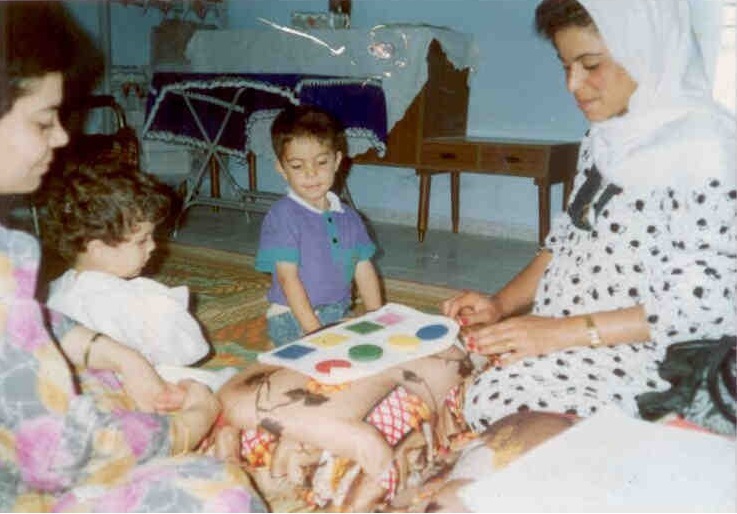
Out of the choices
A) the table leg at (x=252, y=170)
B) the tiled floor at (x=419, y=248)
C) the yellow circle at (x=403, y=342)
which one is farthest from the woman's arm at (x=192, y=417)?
the table leg at (x=252, y=170)

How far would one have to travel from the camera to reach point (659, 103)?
1.13m

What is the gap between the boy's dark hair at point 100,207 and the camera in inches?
52.0

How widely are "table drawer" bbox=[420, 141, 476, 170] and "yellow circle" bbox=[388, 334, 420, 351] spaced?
83.4 inches

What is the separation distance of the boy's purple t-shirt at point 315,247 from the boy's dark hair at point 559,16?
0.72m

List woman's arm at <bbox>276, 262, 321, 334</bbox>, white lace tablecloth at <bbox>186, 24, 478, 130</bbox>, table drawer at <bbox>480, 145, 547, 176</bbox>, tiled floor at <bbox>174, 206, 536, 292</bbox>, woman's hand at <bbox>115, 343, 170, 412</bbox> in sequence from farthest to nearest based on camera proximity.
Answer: white lace tablecloth at <bbox>186, 24, 478, 130</bbox> → table drawer at <bbox>480, 145, 547, 176</bbox> → tiled floor at <bbox>174, 206, 536, 292</bbox> → woman's arm at <bbox>276, 262, 321, 334</bbox> → woman's hand at <bbox>115, 343, 170, 412</bbox>

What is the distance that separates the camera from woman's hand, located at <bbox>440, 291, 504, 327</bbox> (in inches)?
51.3

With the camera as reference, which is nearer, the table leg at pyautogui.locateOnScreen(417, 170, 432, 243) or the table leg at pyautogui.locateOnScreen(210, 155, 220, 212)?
the table leg at pyautogui.locateOnScreen(417, 170, 432, 243)

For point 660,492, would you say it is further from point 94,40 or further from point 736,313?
point 94,40

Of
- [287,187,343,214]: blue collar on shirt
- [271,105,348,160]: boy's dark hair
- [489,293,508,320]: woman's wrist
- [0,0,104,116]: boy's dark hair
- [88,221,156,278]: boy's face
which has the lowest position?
[489,293,508,320]: woman's wrist

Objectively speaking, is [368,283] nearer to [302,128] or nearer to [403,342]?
[302,128]

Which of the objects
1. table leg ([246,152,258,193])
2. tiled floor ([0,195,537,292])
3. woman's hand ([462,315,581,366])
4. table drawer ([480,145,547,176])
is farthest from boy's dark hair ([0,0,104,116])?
table leg ([246,152,258,193])

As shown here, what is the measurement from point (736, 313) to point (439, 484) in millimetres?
445

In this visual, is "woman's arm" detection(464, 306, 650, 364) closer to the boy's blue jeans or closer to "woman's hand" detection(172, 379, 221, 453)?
"woman's hand" detection(172, 379, 221, 453)

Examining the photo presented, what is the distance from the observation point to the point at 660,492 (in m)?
0.69
